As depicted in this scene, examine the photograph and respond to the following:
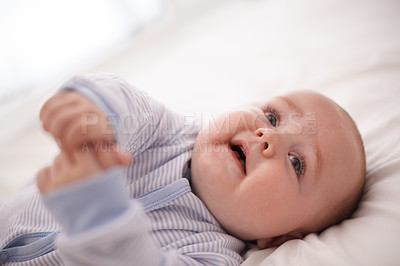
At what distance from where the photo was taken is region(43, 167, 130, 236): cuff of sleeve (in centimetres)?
52

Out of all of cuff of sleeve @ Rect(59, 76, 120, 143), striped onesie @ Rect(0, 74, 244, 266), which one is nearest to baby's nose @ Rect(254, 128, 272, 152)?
striped onesie @ Rect(0, 74, 244, 266)

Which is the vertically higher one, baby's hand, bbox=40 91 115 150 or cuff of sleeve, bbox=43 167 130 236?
baby's hand, bbox=40 91 115 150

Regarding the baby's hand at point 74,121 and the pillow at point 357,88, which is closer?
the baby's hand at point 74,121

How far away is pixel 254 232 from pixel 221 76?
2.67 feet

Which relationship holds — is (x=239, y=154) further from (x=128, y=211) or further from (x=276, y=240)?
(x=128, y=211)

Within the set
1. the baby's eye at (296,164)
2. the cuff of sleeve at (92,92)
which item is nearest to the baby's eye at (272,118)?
the baby's eye at (296,164)

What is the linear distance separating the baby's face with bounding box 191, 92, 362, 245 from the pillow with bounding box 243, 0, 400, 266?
0.07 m

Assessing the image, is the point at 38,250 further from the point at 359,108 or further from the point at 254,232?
the point at 359,108

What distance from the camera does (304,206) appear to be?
83cm

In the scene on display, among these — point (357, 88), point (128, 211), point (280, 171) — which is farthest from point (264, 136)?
point (357, 88)

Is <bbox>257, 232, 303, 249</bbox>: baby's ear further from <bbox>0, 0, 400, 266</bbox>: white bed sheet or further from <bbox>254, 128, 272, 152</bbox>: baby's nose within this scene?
<bbox>254, 128, 272, 152</bbox>: baby's nose

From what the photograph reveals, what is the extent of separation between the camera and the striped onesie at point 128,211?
530mm

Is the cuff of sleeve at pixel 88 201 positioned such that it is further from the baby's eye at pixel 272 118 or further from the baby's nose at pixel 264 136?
the baby's eye at pixel 272 118

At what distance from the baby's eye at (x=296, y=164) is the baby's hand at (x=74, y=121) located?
0.46 m
